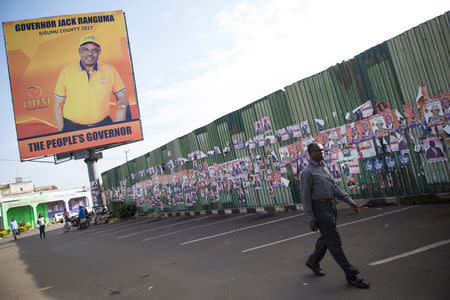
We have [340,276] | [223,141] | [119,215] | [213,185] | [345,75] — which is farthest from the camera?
[119,215]

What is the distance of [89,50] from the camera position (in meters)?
21.7

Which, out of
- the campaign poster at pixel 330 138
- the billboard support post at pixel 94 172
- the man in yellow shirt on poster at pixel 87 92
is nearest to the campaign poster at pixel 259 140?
the campaign poster at pixel 330 138

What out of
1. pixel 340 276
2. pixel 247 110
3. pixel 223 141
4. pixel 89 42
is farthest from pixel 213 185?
pixel 89 42

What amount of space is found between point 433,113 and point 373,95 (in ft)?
4.97

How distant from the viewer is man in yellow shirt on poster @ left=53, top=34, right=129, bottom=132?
835 inches

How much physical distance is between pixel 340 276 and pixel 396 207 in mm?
4646

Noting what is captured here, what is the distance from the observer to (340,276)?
166 inches

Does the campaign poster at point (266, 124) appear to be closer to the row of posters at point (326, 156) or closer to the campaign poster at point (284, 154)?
the row of posters at point (326, 156)

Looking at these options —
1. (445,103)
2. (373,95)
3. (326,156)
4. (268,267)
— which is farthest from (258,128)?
(268,267)

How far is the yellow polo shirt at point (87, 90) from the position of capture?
69.7ft

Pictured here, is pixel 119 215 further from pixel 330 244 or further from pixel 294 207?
pixel 330 244

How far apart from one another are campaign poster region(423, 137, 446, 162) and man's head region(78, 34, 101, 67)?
2009cm

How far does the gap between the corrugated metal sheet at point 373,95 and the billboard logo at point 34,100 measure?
45.4 feet

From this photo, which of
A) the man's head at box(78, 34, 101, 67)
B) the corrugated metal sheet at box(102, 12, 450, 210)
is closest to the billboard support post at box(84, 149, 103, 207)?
the man's head at box(78, 34, 101, 67)
